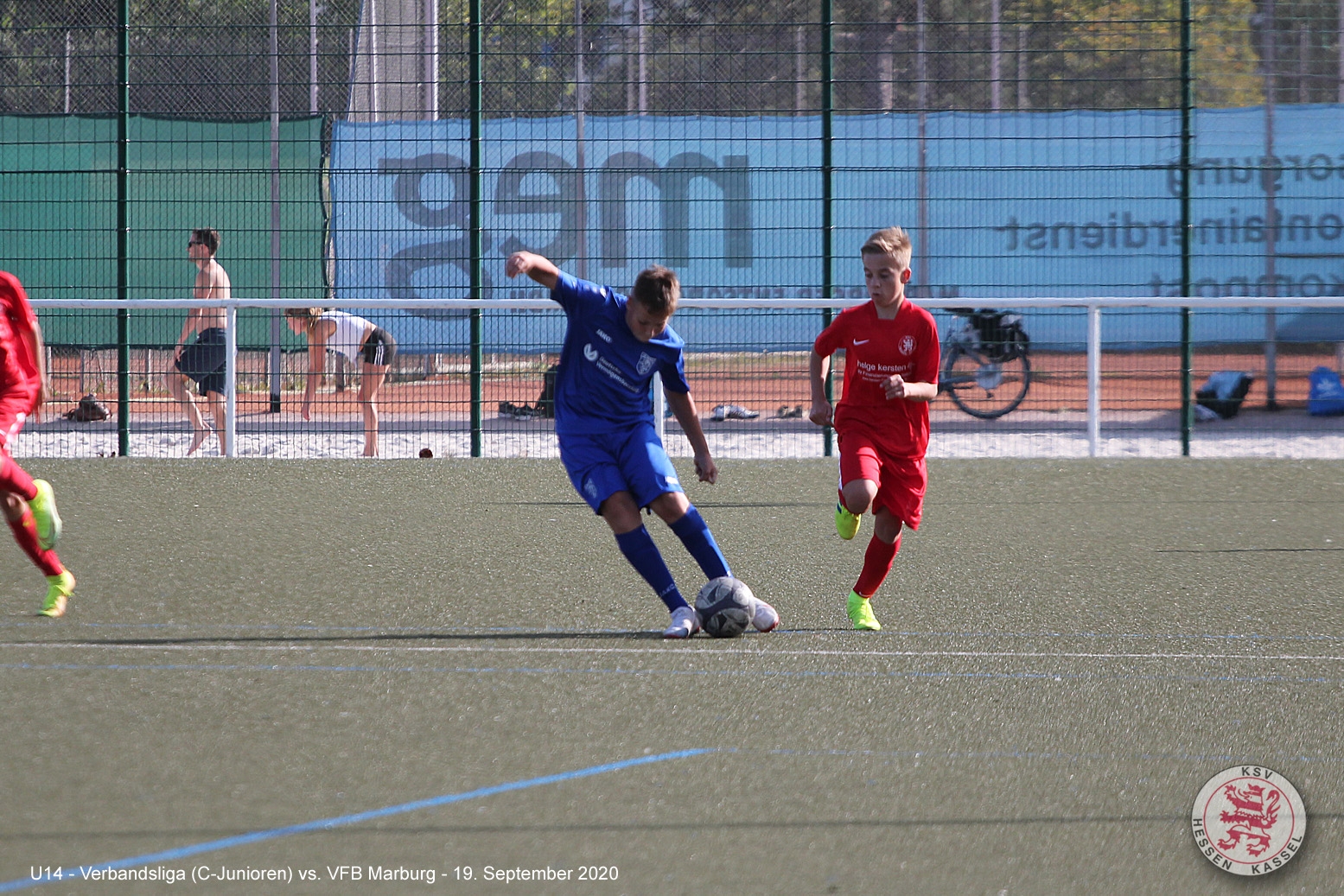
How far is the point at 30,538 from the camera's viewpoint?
5172 mm

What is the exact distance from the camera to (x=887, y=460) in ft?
A: 17.3

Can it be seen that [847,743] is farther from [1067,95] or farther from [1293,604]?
[1067,95]

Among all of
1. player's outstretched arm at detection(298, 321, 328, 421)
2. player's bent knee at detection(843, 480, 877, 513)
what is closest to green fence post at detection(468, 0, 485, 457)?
player's outstretched arm at detection(298, 321, 328, 421)

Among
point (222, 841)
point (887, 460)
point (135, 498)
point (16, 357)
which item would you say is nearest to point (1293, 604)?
point (887, 460)

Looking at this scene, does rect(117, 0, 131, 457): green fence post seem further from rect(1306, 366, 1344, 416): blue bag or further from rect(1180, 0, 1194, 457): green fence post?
rect(1306, 366, 1344, 416): blue bag

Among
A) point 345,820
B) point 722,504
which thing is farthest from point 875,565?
point 722,504

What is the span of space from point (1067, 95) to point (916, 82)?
1593 millimetres

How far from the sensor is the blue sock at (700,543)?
503 cm

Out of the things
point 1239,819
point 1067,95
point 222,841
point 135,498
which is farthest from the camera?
point 1067,95

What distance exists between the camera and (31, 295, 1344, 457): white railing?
11.0m

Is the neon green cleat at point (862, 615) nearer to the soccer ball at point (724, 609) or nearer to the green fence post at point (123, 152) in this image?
the soccer ball at point (724, 609)

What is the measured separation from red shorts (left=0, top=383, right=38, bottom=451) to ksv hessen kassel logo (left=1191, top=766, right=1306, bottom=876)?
3988 mm

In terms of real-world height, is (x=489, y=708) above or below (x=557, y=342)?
below

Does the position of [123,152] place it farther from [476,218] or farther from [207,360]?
[476,218]
